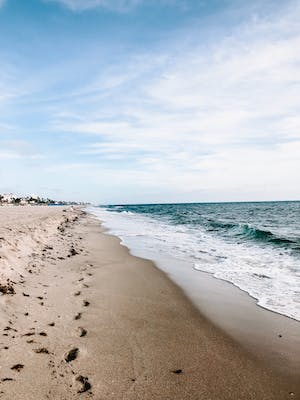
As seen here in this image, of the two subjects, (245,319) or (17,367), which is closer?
(17,367)

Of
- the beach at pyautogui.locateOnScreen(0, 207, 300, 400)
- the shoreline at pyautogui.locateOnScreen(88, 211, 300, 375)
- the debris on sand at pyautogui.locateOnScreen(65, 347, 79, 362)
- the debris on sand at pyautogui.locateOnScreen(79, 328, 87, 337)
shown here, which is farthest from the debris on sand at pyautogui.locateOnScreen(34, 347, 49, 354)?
the shoreline at pyautogui.locateOnScreen(88, 211, 300, 375)

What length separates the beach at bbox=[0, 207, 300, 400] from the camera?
357 cm

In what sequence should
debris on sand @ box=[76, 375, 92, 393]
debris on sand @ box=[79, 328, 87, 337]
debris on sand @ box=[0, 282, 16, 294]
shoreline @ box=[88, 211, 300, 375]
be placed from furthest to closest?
debris on sand @ box=[0, 282, 16, 294], debris on sand @ box=[79, 328, 87, 337], shoreline @ box=[88, 211, 300, 375], debris on sand @ box=[76, 375, 92, 393]

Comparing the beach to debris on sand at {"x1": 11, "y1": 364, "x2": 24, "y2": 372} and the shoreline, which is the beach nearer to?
debris on sand at {"x1": 11, "y1": 364, "x2": 24, "y2": 372}

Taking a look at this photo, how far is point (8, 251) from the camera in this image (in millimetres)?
8898

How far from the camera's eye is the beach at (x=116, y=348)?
357cm

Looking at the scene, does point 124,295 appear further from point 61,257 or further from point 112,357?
point 61,257

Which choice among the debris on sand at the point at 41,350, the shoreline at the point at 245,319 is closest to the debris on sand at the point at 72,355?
the debris on sand at the point at 41,350

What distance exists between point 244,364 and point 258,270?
6.88 metres

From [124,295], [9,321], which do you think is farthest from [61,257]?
[9,321]

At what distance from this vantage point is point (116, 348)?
178 inches

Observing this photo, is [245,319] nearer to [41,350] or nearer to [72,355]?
[72,355]

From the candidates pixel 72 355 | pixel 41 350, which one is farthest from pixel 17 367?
pixel 72 355

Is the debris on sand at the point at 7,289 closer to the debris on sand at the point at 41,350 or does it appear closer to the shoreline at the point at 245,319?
the debris on sand at the point at 41,350
